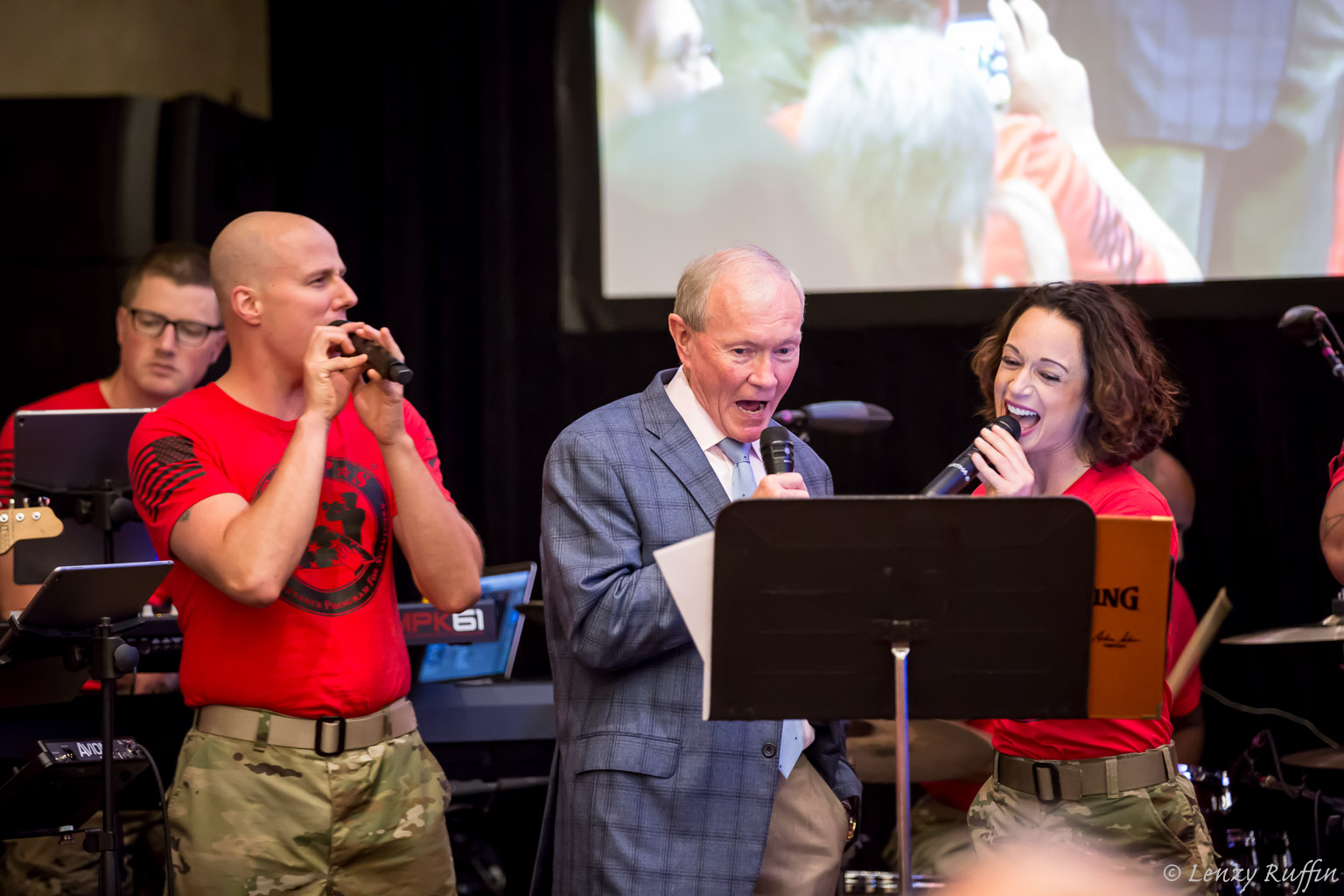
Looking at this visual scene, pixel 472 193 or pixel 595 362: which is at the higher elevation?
pixel 472 193

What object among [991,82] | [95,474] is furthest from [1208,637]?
[95,474]

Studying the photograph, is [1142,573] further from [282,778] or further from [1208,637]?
[1208,637]

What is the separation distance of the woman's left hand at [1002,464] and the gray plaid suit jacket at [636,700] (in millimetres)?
455

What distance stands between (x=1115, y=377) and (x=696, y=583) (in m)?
1.03

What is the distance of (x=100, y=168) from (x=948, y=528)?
12.8 feet

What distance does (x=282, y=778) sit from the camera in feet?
7.22

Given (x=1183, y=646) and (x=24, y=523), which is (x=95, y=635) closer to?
(x=24, y=523)

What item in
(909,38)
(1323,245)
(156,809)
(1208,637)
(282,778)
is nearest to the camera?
(282,778)

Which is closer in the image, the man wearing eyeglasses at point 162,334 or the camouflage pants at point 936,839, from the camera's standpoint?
the camouflage pants at point 936,839

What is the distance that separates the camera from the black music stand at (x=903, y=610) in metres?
1.67

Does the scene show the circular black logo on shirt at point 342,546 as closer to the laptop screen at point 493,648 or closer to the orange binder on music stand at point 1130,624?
the laptop screen at point 493,648

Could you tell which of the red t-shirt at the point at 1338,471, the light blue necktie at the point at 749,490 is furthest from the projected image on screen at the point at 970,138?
the light blue necktie at the point at 749,490

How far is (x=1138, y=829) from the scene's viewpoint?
83.3 inches

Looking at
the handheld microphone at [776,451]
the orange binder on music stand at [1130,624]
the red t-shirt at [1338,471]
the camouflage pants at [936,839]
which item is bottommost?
the camouflage pants at [936,839]
